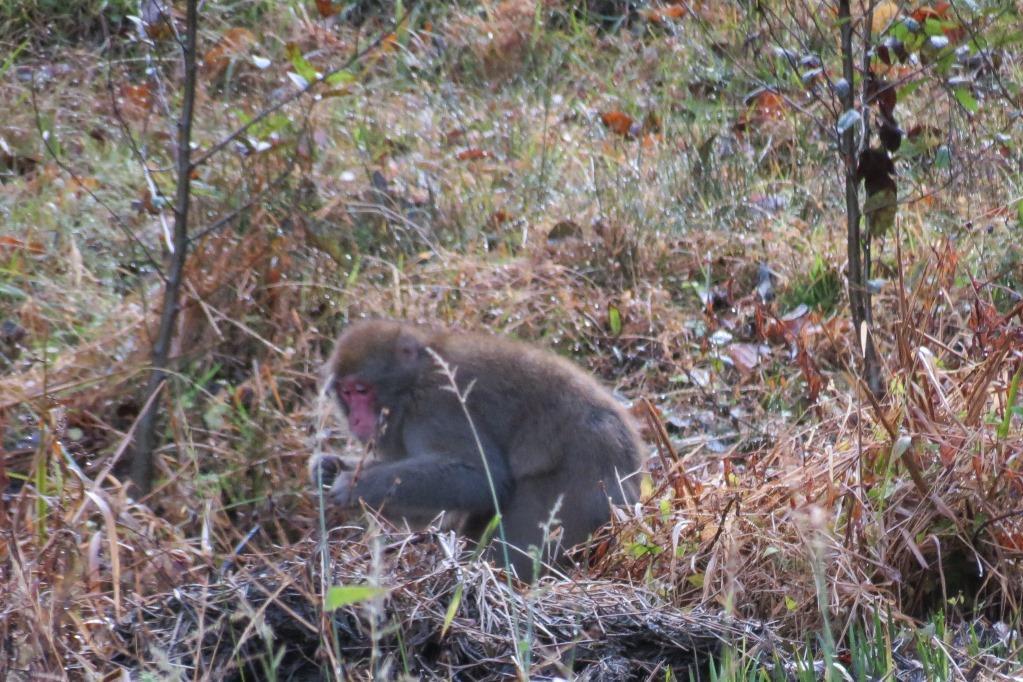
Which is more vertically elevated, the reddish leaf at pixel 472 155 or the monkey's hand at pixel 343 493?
the reddish leaf at pixel 472 155

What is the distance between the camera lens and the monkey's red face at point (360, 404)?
4.64 m

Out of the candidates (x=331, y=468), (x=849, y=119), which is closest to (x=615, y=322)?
(x=331, y=468)

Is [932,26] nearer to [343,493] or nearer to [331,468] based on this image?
[343,493]

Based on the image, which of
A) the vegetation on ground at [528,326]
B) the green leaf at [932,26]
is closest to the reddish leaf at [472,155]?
the vegetation on ground at [528,326]

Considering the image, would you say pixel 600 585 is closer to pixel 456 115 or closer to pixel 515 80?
pixel 456 115

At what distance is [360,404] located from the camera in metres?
4.67

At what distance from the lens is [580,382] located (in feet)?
15.3

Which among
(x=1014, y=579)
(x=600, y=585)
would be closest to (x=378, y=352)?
(x=600, y=585)

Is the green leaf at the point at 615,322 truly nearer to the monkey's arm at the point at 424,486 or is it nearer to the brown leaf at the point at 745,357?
the brown leaf at the point at 745,357

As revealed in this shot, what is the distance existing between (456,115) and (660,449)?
383cm

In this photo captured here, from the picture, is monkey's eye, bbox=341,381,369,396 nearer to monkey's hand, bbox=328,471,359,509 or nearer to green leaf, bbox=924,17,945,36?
monkey's hand, bbox=328,471,359,509

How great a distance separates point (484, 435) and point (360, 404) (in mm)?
429

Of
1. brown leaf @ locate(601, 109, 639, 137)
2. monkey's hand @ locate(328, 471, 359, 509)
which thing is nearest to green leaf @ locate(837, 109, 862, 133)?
monkey's hand @ locate(328, 471, 359, 509)

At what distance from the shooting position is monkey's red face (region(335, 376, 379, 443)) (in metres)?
4.64
